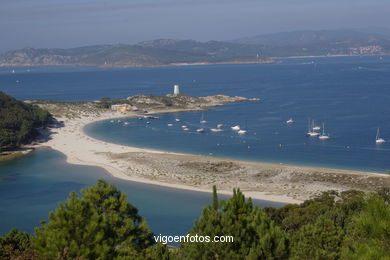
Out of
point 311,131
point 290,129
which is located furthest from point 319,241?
point 290,129

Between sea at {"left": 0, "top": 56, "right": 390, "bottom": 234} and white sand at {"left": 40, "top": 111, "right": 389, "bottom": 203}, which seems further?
white sand at {"left": 40, "top": 111, "right": 389, "bottom": 203}

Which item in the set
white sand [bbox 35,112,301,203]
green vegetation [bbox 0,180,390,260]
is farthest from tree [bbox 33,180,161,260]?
white sand [bbox 35,112,301,203]

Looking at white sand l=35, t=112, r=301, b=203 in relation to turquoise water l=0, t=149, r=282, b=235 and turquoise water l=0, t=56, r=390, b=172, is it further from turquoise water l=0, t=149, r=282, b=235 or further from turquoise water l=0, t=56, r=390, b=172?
turquoise water l=0, t=56, r=390, b=172

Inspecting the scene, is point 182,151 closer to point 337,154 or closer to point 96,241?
point 337,154

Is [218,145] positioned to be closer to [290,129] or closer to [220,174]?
[290,129]

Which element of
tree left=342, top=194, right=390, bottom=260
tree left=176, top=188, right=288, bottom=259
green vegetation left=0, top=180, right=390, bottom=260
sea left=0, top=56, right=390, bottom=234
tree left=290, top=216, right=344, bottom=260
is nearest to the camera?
tree left=342, top=194, right=390, bottom=260

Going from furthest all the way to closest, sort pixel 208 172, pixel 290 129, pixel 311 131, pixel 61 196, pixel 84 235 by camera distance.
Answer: pixel 290 129 → pixel 311 131 → pixel 208 172 → pixel 61 196 → pixel 84 235
